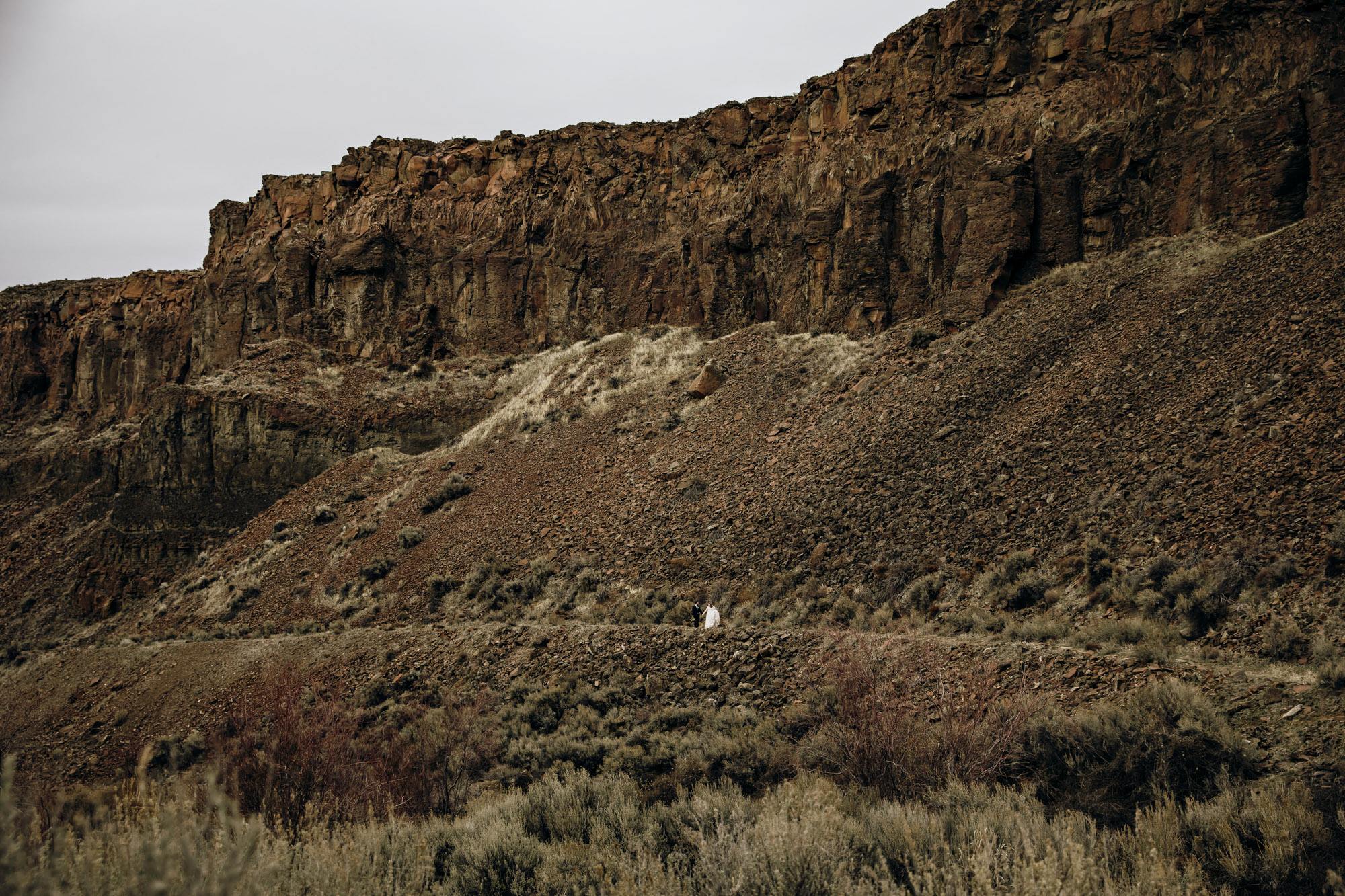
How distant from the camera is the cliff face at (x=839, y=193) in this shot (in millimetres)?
24188

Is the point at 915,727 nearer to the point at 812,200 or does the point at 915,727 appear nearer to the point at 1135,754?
the point at 1135,754

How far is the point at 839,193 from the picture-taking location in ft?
106

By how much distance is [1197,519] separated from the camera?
13.4 meters

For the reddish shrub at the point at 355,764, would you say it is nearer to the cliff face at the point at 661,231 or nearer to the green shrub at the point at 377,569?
the green shrub at the point at 377,569

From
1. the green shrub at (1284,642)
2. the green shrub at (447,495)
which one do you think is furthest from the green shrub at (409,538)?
the green shrub at (1284,642)

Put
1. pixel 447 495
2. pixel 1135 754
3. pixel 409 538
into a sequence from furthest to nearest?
pixel 447 495
pixel 409 538
pixel 1135 754

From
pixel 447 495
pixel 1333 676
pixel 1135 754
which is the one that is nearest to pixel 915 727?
pixel 1135 754

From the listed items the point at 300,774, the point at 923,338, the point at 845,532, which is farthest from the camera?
the point at 923,338

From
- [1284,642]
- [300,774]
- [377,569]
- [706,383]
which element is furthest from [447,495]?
[1284,642]

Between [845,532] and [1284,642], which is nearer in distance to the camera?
[1284,642]

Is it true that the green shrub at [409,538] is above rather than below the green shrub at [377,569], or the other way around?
Answer: above

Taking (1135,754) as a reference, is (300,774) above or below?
below

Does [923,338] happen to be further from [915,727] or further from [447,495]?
[447,495]

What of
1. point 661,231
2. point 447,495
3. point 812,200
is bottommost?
point 447,495
